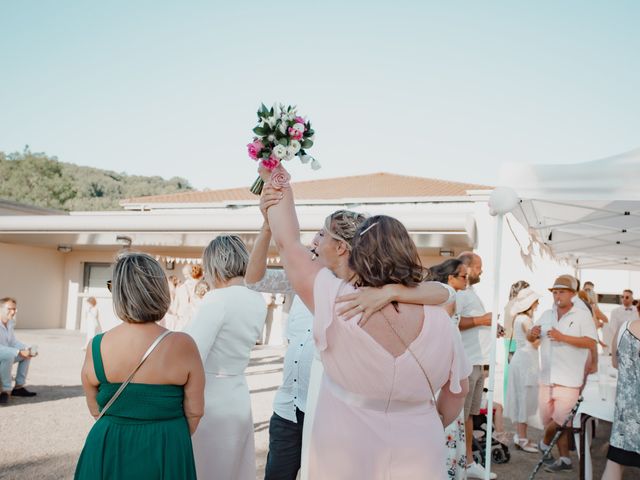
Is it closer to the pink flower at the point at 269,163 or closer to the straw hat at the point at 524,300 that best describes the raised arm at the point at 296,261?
the pink flower at the point at 269,163

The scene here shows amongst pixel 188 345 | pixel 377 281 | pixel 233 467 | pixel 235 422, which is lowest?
pixel 233 467

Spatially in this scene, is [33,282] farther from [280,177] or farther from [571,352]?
[280,177]

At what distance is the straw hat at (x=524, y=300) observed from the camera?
7.34m

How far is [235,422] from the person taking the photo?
3.16 metres

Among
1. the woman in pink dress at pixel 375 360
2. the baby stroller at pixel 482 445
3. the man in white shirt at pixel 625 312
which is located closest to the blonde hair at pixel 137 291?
the woman in pink dress at pixel 375 360

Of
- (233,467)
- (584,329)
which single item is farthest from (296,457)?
(584,329)

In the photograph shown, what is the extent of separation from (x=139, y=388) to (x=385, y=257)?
4.09 ft

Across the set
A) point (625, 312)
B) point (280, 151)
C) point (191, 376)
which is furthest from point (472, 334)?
point (625, 312)

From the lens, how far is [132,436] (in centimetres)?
246

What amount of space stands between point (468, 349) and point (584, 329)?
1487 mm

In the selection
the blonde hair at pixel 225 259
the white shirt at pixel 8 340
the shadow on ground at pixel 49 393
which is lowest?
the shadow on ground at pixel 49 393

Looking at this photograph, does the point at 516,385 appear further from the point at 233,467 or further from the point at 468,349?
the point at 233,467

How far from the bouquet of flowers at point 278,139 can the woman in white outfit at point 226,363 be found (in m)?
1.02

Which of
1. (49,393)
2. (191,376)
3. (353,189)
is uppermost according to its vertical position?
(353,189)
